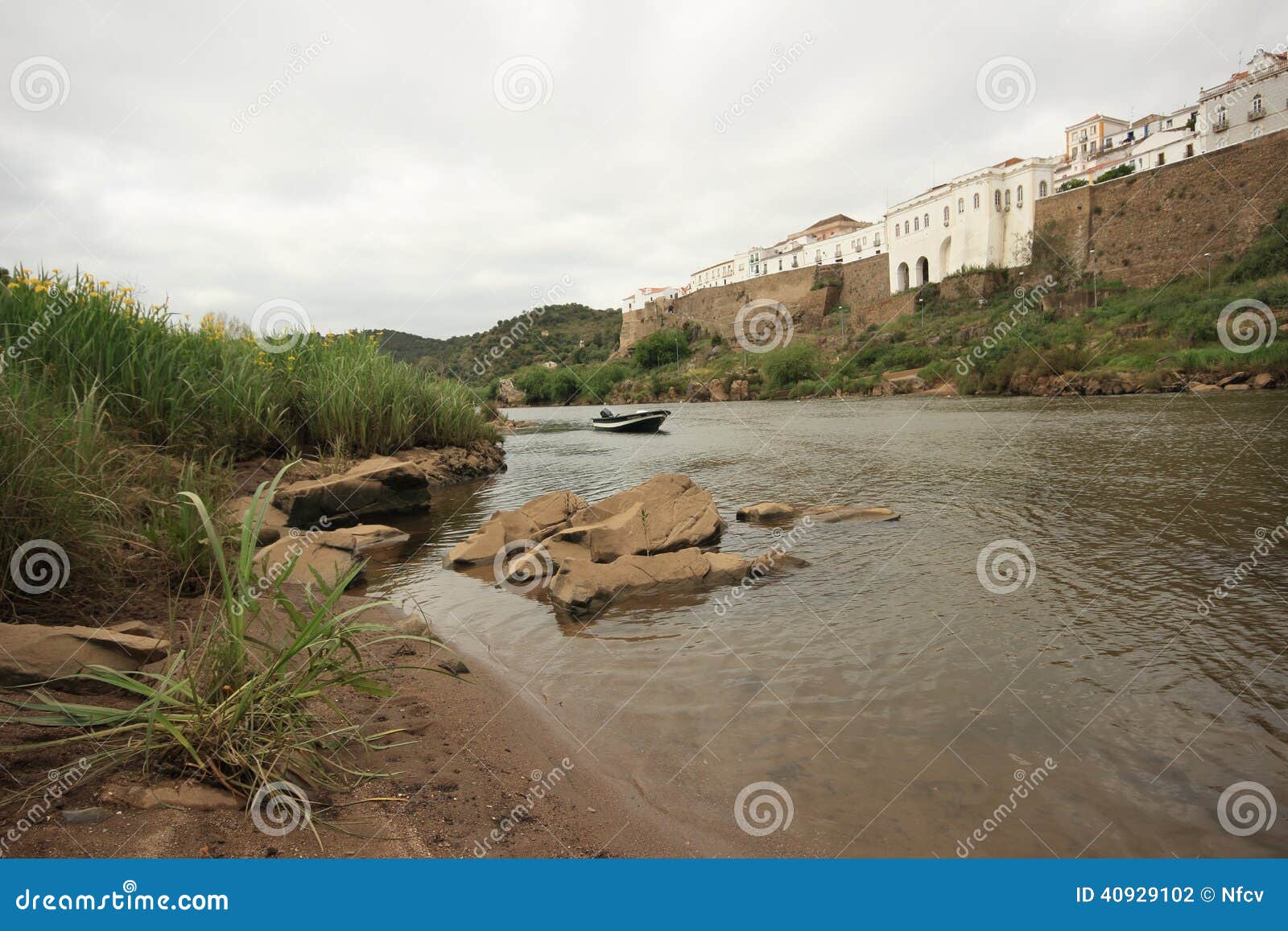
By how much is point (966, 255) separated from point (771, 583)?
66.7 metres

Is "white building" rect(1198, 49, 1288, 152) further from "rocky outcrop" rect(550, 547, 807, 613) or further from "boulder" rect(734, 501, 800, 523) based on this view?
"rocky outcrop" rect(550, 547, 807, 613)

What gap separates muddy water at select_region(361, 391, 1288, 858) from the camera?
10.2 ft

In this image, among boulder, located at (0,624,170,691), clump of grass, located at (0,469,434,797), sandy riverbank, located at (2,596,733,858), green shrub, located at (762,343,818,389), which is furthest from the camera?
green shrub, located at (762,343,818,389)

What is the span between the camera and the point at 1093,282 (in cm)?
4997

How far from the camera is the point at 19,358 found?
6469mm

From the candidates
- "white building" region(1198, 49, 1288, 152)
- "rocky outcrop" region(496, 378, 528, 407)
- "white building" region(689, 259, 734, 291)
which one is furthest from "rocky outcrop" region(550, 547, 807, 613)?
"white building" region(689, 259, 734, 291)

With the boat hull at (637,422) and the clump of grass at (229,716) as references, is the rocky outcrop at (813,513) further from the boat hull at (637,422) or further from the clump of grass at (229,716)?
the boat hull at (637,422)

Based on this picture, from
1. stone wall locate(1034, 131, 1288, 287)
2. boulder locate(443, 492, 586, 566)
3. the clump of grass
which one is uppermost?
stone wall locate(1034, 131, 1288, 287)

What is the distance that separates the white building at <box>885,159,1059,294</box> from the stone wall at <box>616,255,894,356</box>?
2.67 meters

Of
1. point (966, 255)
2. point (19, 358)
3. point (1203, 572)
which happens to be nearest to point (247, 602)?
point (19, 358)

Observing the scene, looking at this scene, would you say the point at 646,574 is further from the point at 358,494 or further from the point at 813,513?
the point at 358,494

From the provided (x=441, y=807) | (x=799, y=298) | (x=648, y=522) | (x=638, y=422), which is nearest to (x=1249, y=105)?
(x=799, y=298)

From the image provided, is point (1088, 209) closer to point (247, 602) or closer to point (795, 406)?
point (795, 406)

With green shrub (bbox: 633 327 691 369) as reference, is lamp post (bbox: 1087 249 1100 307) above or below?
above
